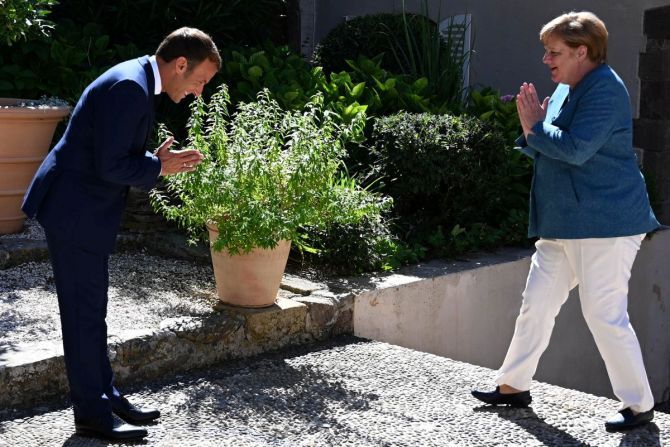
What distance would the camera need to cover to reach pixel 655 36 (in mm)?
8719

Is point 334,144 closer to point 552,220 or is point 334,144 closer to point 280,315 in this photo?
point 280,315

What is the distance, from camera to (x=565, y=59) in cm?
412

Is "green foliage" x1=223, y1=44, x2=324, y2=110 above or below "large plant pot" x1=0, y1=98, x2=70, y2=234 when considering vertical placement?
above

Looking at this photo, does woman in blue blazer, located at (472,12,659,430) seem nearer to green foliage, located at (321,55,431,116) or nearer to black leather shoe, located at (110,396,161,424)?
black leather shoe, located at (110,396,161,424)

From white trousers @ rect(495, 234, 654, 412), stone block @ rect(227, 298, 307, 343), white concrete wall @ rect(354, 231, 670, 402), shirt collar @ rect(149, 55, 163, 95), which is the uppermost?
shirt collar @ rect(149, 55, 163, 95)

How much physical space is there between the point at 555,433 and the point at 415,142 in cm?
289

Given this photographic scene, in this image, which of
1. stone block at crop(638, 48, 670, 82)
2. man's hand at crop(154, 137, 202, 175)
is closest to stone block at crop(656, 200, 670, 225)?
stone block at crop(638, 48, 670, 82)

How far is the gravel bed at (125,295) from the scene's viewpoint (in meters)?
4.88

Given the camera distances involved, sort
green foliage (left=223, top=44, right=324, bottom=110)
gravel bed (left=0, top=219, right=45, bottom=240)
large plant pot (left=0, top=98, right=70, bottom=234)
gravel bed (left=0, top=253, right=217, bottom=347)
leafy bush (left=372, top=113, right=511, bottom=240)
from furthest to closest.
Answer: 1. green foliage (left=223, top=44, right=324, bottom=110)
2. leafy bush (left=372, top=113, right=511, bottom=240)
3. gravel bed (left=0, top=219, right=45, bottom=240)
4. large plant pot (left=0, top=98, right=70, bottom=234)
5. gravel bed (left=0, top=253, right=217, bottom=347)

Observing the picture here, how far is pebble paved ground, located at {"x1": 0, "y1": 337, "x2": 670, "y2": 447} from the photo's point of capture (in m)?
4.01

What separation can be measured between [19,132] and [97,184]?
267 cm

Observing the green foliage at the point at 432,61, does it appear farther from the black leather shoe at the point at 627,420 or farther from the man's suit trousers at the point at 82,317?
the man's suit trousers at the point at 82,317

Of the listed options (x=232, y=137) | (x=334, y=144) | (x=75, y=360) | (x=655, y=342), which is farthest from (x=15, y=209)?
(x=655, y=342)

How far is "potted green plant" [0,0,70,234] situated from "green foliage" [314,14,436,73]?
3730 millimetres
